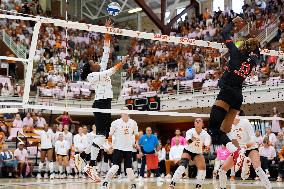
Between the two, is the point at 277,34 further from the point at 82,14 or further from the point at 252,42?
the point at 82,14

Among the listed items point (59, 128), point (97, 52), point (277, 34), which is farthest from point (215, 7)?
point (59, 128)

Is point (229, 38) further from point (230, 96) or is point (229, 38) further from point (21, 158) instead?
point (21, 158)

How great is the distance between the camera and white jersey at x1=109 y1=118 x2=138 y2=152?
1136 cm

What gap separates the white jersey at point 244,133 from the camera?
1012 centimetres

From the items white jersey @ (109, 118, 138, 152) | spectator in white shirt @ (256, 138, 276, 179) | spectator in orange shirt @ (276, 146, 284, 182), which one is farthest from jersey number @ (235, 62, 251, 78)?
spectator in white shirt @ (256, 138, 276, 179)

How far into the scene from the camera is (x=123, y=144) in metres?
11.4

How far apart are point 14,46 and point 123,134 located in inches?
700

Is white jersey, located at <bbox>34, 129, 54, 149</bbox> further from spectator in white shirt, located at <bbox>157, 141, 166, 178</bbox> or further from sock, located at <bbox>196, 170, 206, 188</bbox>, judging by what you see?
sock, located at <bbox>196, 170, 206, 188</bbox>

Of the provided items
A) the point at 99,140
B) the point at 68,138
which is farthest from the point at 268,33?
the point at 99,140

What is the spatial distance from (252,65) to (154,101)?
17543mm

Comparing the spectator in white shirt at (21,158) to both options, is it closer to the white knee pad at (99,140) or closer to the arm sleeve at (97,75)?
the white knee pad at (99,140)

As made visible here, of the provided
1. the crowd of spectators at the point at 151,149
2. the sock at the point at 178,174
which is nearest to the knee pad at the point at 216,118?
the sock at the point at 178,174

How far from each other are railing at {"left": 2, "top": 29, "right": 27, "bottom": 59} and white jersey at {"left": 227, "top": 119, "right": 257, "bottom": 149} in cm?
1872

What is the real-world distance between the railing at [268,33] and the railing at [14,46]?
12.5m
